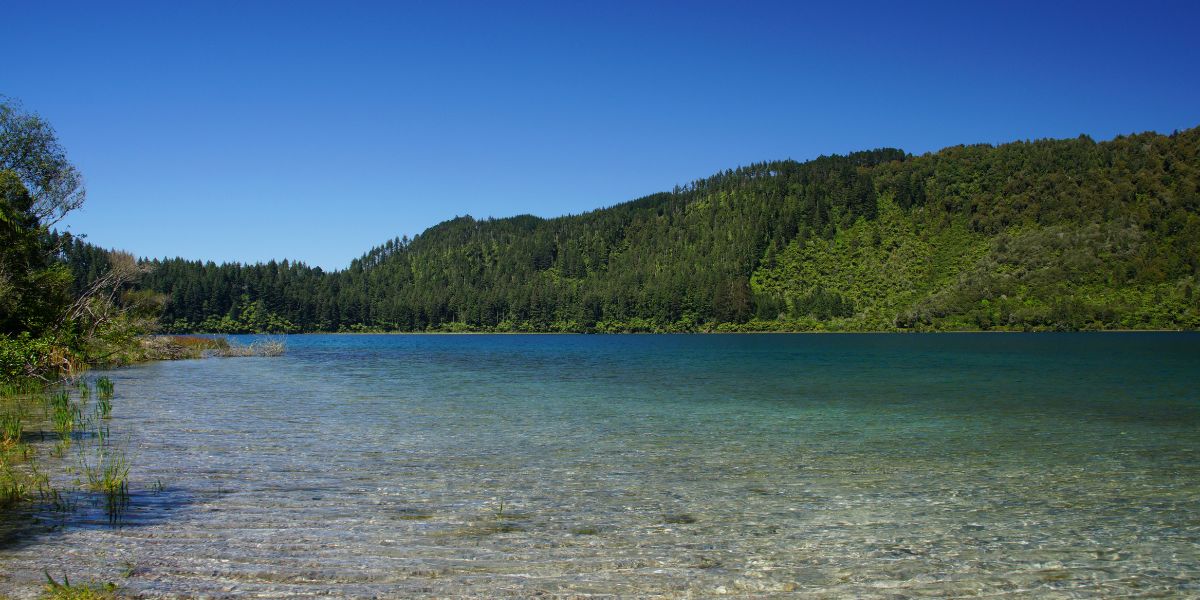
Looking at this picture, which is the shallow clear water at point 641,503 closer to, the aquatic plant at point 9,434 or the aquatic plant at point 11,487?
the aquatic plant at point 11,487

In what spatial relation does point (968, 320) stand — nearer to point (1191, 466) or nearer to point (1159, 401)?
point (1159, 401)

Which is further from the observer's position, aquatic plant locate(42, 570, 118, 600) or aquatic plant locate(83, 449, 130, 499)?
aquatic plant locate(83, 449, 130, 499)

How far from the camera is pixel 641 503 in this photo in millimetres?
14180

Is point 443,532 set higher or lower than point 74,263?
lower

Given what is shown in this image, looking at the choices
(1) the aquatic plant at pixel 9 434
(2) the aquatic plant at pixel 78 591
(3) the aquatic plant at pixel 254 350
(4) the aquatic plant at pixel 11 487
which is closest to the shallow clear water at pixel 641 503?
(2) the aquatic plant at pixel 78 591

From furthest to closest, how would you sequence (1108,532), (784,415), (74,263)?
(74,263), (784,415), (1108,532)

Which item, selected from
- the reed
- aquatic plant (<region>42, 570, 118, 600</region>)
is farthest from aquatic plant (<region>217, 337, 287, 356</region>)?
aquatic plant (<region>42, 570, 118, 600</region>)

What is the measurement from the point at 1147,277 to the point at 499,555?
234 m

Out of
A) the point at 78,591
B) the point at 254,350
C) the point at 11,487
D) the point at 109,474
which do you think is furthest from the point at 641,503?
the point at 254,350

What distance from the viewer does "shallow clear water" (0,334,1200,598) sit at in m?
9.65

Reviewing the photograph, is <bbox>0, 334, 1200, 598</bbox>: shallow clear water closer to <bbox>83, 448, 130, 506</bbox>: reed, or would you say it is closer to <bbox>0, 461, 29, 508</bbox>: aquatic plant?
<bbox>83, 448, 130, 506</bbox>: reed

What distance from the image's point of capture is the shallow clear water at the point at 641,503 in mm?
9648

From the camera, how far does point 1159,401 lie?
116ft

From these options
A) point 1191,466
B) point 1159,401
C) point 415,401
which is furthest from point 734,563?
point 1159,401
